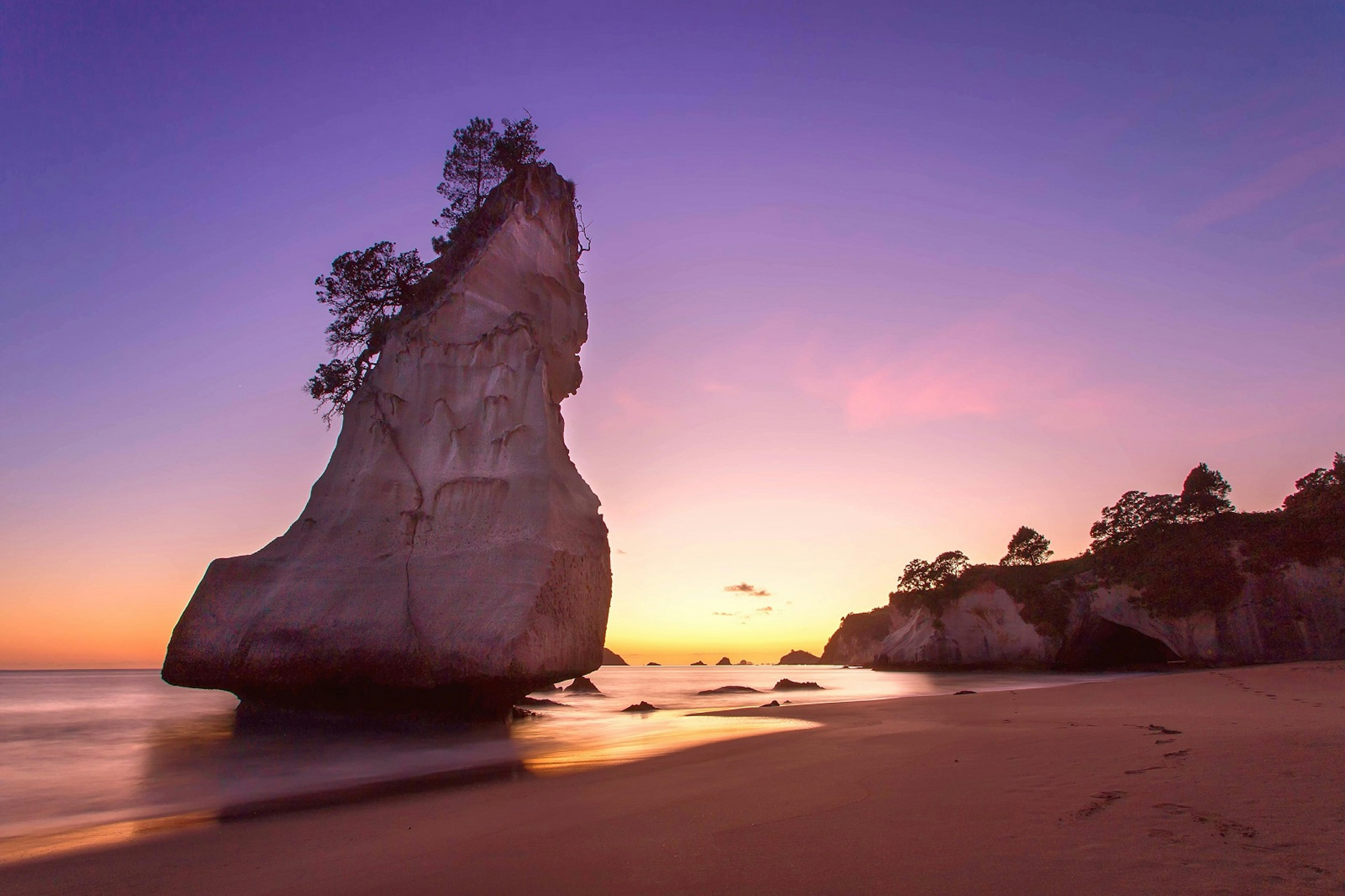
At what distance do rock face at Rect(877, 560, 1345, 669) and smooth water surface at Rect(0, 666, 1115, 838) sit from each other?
55.9ft

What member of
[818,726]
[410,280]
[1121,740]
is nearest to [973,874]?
[1121,740]

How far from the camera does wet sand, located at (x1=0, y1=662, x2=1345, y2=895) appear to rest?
9.78 ft

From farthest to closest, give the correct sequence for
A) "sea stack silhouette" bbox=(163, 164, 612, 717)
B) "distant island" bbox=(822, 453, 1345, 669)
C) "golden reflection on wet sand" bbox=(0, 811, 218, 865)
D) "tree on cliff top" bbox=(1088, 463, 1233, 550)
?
"tree on cliff top" bbox=(1088, 463, 1233, 550), "distant island" bbox=(822, 453, 1345, 669), "sea stack silhouette" bbox=(163, 164, 612, 717), "golden reflection on wet sand" bbox=(0, 811, 218, 865)

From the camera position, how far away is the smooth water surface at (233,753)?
818 centimetres

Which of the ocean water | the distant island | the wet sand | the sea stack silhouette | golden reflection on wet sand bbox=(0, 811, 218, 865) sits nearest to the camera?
the wet sand

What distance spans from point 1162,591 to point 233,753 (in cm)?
3445

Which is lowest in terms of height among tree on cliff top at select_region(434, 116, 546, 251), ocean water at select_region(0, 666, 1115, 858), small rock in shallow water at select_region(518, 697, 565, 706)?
small rock in shallow water at select_region(518, 697, 565, 706)

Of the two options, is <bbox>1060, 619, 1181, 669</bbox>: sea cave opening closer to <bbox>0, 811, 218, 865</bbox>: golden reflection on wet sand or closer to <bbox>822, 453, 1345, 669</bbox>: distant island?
<bbox>822, 453, 1345, 669</bbox>: distant island

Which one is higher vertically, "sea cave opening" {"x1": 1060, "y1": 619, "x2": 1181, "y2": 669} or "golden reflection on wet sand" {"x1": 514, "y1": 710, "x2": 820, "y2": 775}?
"sea cave opening" {"x1": 1060, "y1": 619, "x2": 1181, "y2": 669}

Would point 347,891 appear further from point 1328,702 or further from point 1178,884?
point 1328,702

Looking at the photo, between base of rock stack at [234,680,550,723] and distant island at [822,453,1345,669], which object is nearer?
base of rock stack at [234,680,550,723]

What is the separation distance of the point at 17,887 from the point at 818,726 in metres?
10.4

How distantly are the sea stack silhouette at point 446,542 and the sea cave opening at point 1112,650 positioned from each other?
113ft

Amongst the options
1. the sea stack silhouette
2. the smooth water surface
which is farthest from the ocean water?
the sea stack silhouette
